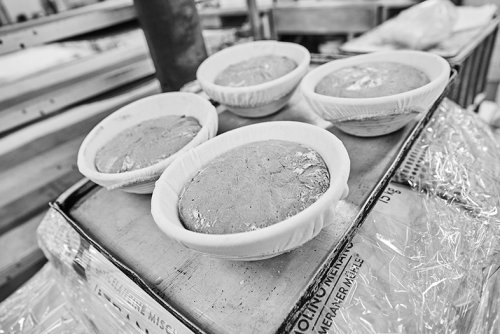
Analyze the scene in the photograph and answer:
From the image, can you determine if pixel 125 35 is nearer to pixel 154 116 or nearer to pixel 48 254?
pixel 154 116

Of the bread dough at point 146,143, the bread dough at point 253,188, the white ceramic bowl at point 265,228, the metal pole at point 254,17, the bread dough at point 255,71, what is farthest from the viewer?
the metal pole at point 254,17

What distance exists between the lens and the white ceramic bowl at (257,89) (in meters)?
1.20

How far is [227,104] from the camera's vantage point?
1.30 m

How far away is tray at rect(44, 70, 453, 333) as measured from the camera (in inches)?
29.1

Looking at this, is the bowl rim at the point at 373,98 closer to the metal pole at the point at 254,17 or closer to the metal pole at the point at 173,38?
the metal pole at the point at 173,38

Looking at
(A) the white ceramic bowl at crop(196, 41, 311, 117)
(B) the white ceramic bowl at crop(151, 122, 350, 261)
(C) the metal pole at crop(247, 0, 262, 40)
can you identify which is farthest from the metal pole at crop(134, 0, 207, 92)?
(B) the white ceramic bowl at crop(151, 122, 350, 261)

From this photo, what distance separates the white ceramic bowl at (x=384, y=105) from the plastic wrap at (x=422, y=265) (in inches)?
11.6

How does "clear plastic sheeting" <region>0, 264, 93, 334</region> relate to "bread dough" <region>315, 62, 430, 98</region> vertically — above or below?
below

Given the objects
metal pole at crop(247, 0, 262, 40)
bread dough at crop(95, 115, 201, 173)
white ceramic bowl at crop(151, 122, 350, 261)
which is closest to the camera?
white ceramic bowl at crop(151, 122, 350, 261)

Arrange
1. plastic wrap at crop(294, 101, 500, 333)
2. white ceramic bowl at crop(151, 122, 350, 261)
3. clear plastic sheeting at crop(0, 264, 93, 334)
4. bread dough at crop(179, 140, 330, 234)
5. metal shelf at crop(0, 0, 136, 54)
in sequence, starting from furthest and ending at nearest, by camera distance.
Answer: metal shelf at crop(0, 0, 136, 54) → clear plastic sheeting at crop(0, 264, 93, 334) → plastic wrap at crop(294, 101, 500, 333) → bread dough at crop(179, 140, 330, 234) → white ceramic bowl at crop(151, 122, 350, 261)

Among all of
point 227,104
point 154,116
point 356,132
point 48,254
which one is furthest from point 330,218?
point 48,254

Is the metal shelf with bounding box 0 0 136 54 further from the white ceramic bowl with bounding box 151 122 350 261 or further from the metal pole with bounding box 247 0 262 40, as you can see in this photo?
the white ceramic bowl with bounding box 151 122 350 261

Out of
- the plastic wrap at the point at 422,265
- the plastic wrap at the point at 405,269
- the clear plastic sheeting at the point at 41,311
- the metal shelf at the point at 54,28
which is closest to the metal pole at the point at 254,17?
the metal shelf at the point at 54,28

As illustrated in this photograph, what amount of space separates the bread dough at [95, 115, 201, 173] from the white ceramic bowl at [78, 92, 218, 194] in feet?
0.12
